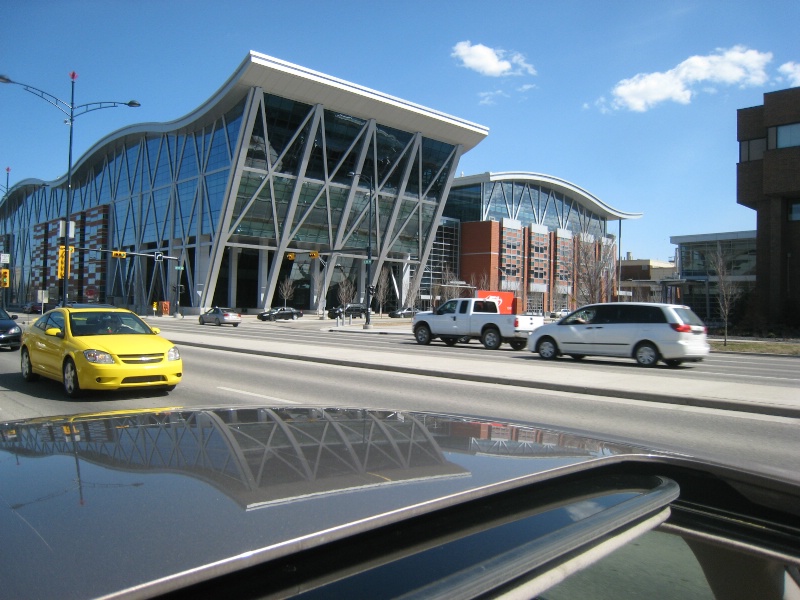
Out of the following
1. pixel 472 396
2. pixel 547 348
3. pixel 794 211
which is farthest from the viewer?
pixel 794 211

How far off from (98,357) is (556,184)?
99967 millimetres

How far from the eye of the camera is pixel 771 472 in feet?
7.84

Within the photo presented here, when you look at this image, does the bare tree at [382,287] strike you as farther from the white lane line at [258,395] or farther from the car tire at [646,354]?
the white lane line at [258,395]

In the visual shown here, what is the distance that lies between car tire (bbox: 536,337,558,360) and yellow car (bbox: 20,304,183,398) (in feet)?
41.2

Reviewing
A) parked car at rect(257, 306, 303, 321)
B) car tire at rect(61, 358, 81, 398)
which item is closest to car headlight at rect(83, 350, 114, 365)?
car tire at rect(61, 358, 81, 398)

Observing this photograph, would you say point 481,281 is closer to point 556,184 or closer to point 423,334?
point 556,184

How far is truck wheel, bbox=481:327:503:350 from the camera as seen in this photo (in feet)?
81.9

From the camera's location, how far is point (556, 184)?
102938 millimetres

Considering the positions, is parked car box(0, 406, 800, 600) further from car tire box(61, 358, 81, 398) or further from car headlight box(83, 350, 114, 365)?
car tire box(61, 358, 81, 398)

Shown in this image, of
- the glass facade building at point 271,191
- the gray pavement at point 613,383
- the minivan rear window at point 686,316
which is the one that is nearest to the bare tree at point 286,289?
the glass facade building at point 271,191

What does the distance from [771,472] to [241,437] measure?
2203mm

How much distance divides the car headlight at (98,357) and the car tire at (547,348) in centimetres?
1383

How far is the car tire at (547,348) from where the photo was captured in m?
20.0

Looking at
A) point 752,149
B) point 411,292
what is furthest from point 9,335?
point 411,292
